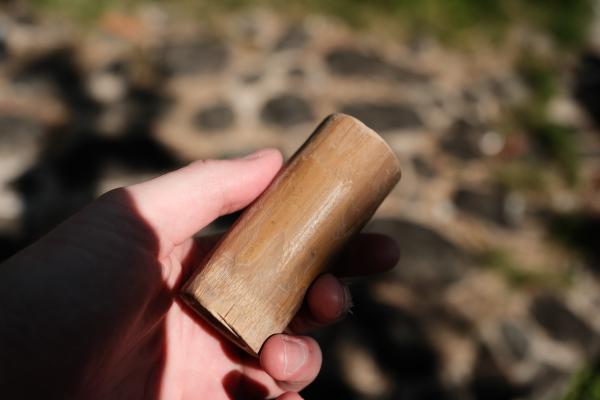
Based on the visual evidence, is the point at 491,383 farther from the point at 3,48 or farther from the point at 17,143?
the point at 3,48

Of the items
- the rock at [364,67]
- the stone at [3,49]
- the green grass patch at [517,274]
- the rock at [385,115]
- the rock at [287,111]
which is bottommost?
the green grass patch at [517,274]

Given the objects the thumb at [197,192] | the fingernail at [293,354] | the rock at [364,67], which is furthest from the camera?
the rock at [364,67]

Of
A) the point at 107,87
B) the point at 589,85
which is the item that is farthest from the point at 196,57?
the point at 589,85

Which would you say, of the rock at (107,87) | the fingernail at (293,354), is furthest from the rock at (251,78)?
the fingernail at (293,354)

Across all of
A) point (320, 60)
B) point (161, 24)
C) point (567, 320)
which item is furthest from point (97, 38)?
point (567, 320)

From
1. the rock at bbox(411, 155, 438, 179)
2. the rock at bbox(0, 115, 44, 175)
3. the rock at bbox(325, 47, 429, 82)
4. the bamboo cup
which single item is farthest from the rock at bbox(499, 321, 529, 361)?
the rock at bbox(0, 115, 44, 175)

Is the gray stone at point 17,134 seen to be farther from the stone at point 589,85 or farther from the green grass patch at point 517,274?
the stone at point 589,85

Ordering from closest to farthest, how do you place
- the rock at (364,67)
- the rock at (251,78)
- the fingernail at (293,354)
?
the fingernail at (293,354)
the rock at (251,78)
the rock at (364,67)

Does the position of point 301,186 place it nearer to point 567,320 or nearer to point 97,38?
point 567,320

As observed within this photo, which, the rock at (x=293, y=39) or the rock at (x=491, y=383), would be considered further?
the rock at (x=293, y=39)

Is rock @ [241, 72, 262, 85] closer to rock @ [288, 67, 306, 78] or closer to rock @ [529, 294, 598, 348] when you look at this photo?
rock @ [288, 67, 306, 78]
